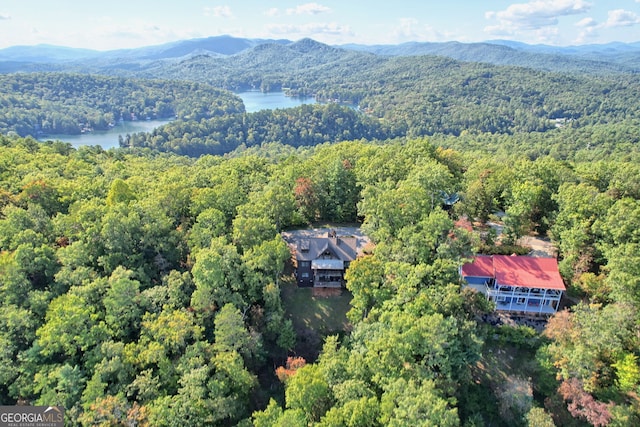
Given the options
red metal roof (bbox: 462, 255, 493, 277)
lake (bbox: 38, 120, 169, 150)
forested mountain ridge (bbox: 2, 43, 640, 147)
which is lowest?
lake (bbox: 38, 120, 169, 150)

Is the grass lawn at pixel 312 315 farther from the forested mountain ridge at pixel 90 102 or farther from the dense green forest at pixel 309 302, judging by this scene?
the forested mountain ridge at pixel 90 102

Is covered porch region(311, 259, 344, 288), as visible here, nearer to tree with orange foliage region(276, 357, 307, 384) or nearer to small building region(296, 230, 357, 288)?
small building region(296, 230, 357, 288)

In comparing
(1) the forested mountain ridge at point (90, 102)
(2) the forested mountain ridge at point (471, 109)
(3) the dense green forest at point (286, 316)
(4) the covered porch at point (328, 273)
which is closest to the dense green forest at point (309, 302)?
(3) the dense green forest at point (286, 316)

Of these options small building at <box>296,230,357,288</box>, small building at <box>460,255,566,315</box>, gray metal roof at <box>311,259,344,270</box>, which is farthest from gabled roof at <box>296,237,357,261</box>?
small building at <box>460,255,566,315</box>

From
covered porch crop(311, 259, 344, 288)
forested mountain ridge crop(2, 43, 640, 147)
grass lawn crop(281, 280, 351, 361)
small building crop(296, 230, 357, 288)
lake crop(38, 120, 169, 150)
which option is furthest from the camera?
forested mountain ridge crop(2, 43, 640, 147)

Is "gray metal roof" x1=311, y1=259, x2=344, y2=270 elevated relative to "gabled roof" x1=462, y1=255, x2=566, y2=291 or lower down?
lower down

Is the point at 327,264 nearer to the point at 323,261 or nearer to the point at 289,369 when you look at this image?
the point at 323,261

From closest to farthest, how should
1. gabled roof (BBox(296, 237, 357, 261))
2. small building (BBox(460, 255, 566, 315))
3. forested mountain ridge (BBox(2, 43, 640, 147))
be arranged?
small building (BBox(460, 255, 566, 315)) < gabled roof (BBox(296, 237, 357, 261)) < forested mountain ridge (BBox(2, 43, 640, 147))

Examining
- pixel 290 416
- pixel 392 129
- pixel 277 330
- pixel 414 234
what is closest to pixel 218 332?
pixel 277 330
